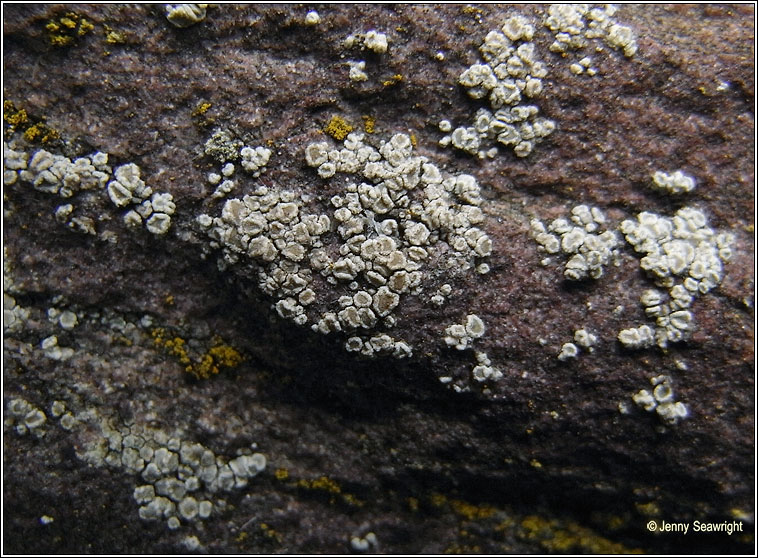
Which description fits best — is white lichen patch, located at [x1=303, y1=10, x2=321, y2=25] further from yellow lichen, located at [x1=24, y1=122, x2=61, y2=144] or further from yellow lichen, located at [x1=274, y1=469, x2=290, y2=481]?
yellow lichen, located at [x1=274, y1=469, x2=290, y2=481]

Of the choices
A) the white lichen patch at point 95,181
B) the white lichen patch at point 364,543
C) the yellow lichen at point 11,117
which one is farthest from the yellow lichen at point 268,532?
the yellow lichen at point 11,117

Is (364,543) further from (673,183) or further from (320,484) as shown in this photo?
(673,183)

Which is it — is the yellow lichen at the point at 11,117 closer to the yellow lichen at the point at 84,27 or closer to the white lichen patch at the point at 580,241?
the yellow lichen at the point at 84,27

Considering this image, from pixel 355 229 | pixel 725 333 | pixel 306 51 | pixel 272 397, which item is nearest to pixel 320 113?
pixel 306 51

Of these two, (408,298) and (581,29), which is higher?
(581,29)

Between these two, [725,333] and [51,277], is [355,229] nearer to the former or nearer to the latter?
[51,277]

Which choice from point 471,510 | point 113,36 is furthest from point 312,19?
point 471,510

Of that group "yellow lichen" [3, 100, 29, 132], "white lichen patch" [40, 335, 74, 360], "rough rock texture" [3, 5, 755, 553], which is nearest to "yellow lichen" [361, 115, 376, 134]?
"rough rock texture" [3, 5, 755, 553]
